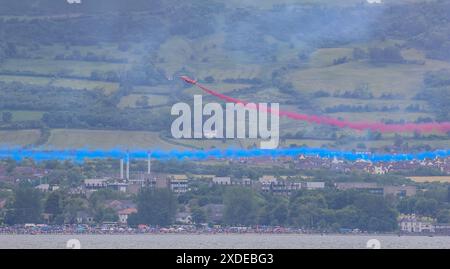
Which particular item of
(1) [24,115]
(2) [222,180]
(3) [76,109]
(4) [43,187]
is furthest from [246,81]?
(4) [43,187]

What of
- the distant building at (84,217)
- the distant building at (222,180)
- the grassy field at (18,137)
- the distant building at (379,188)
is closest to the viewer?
the distant building at (84,217)

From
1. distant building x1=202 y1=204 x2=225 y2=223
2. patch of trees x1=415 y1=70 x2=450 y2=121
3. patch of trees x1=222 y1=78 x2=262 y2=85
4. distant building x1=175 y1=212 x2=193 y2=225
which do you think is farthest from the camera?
patch of trees x1=222 y1=78 x2=262 y2=85

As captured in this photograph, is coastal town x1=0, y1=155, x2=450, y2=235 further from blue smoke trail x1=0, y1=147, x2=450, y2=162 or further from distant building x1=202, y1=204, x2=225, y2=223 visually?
blue smoke trail x1=0, y1=147, x2=450, y2=162

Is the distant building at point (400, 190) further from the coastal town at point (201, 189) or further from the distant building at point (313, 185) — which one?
the distant building at point (313, 185)

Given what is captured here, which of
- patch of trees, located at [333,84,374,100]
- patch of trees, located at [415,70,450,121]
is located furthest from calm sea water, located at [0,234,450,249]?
patch of trees, located at [333,84,374,100]

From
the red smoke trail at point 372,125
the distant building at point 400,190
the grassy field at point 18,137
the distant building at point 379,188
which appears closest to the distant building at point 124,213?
the red smoke trail at point 372,125

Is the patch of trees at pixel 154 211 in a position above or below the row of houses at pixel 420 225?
above
